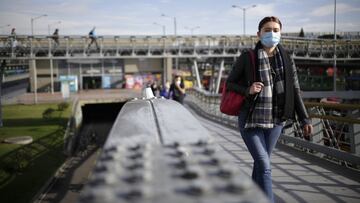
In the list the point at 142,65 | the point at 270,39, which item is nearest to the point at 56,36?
the point at 142,65

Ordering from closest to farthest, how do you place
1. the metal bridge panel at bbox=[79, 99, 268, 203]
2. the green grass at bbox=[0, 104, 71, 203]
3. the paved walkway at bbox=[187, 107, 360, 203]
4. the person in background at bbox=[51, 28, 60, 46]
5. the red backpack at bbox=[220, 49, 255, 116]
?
the metal bridge panel at bbox=[79, 99, 268, 203] < the red backpack at bbox=[220, 49, 255, 116] < the paved walkway at bbox=[187, 107, 360, 203] < the green grass at bbox=[0, 104, 71, 203] < the person in background at bbox=[51, 28, 60, 46]

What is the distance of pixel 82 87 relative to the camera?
59.4 metres

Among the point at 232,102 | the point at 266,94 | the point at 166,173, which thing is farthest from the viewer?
the point at 232,102

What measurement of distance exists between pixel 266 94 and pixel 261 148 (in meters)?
0.50

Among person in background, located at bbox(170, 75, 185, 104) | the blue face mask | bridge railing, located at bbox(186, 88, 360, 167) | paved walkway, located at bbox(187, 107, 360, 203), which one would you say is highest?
the blue face mask

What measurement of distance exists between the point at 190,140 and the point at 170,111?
36.4 inches

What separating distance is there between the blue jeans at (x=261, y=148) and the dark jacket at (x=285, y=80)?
0.62 feet

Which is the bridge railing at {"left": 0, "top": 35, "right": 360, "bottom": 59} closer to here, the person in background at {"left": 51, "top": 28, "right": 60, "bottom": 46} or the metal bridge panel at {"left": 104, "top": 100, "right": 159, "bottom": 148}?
the person in background at {"left": 51, "top": 28, "right": 60, "bottom": 46}

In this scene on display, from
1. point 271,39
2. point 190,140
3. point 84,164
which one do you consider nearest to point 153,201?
point 190,140

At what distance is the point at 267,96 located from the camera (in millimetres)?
3672

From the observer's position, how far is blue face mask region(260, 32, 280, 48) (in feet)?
12.0

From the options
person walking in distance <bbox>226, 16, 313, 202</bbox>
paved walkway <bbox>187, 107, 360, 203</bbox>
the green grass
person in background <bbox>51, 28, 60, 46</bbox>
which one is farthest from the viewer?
person in background <bbox>51, 28, 60, 46</bbox>

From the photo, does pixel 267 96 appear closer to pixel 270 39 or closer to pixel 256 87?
pixel 256 87

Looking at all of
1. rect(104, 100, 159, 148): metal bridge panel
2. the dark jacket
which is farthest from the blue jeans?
rect(104, 100, 159, 148): metal bridge panel
